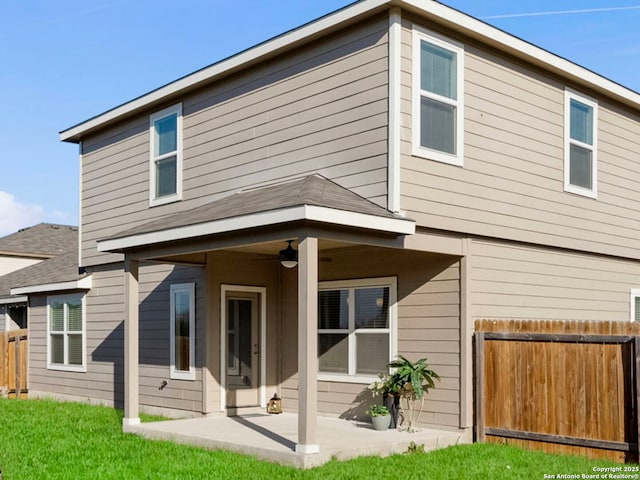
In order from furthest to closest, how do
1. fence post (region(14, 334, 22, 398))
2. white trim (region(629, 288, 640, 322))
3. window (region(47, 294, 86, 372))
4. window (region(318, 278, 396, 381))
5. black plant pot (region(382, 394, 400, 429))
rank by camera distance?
1. fence post (region(14, 334, 22, 398))
2. window (region(47, 294, 86, 372))
3. white trim (region(629, 288, 640, 322))
4. window (region(318, 278, 396, 381))
5. black plant pot (region(382, 394, 400, 429))

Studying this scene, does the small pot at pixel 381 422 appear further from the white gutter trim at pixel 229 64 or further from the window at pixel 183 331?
the white gutter trim at pixel 229 64

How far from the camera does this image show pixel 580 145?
1294 centimetres

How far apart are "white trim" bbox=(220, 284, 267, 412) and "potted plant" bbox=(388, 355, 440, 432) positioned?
2715 millimetres

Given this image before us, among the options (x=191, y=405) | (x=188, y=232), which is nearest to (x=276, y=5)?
(x=188, y=232)

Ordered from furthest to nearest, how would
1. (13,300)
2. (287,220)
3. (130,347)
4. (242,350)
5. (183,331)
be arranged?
(13,300)
(183,331)
(242,350)
(130,347)
(287,220)

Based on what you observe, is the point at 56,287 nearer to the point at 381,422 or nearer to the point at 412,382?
the point at 381,422

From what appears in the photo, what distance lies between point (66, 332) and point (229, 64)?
790 centimetres

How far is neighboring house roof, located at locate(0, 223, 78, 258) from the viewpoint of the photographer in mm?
26984

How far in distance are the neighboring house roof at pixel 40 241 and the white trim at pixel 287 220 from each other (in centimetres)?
1751

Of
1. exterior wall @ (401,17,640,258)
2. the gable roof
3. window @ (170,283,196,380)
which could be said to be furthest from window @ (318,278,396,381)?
the gable roof

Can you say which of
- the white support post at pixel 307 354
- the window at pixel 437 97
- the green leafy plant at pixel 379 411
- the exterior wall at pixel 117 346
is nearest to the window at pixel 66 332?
the exterior wall at pixel 117 346

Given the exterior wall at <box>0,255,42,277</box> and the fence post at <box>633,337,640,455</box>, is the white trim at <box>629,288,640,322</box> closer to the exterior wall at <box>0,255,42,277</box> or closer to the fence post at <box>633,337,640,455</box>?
the fence post at <box>633,337,640,455</box>

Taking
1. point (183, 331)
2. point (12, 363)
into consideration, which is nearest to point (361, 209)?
point (183, 331)

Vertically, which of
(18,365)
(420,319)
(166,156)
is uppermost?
(166,156)
